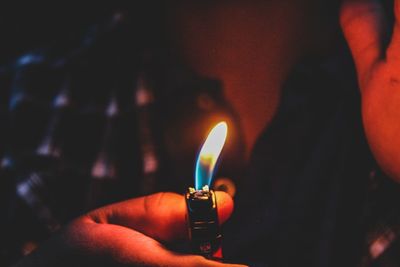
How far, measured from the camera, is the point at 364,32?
110 cm

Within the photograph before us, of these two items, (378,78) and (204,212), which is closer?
(204,212)

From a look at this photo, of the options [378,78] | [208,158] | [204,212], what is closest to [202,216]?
[204,212]

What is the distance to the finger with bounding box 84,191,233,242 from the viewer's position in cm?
75

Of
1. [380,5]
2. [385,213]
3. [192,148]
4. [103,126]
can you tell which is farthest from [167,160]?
[380,5]

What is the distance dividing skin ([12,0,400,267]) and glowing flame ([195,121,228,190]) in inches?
2.2

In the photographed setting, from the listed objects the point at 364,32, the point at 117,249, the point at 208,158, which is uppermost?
the point at 364,32

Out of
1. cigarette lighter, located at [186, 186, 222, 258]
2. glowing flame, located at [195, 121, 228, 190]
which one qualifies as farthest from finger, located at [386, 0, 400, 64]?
cigarette lighter, located at [186, 186, 222, 258]

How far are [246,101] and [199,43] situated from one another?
11.2 inches

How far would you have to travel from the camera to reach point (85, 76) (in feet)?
5.02

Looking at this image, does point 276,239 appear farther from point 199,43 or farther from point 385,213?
point 199,43

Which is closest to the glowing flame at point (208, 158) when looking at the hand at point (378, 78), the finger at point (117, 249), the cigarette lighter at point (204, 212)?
the cigarette lighter at point (204, 212)

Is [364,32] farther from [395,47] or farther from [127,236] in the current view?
[127,236]

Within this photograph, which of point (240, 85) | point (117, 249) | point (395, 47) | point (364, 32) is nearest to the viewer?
point (117, 249)

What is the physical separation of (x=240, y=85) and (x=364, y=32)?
506mm
